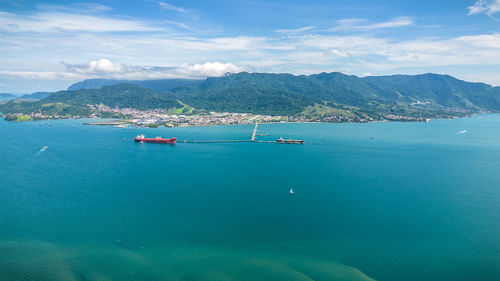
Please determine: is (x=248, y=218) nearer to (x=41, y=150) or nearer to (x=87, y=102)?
(x=41, y=150)

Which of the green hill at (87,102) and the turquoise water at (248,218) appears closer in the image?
the turquoise water at (248,218)

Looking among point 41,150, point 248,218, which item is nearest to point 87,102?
point 41,150

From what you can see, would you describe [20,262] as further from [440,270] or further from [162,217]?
[440,270]

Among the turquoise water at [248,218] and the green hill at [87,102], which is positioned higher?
the green hill at [87,102]

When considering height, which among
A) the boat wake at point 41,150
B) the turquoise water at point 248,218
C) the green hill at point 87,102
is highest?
the green hill at point 87,102

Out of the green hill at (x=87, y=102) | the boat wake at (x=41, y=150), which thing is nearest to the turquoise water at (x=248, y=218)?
the boat wake at (x=41, y=150)

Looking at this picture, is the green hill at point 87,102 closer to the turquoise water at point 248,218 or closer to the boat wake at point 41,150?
the boat wake at point 41,150

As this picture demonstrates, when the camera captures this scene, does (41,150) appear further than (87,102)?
No

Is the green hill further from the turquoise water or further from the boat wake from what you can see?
the turquoise water
